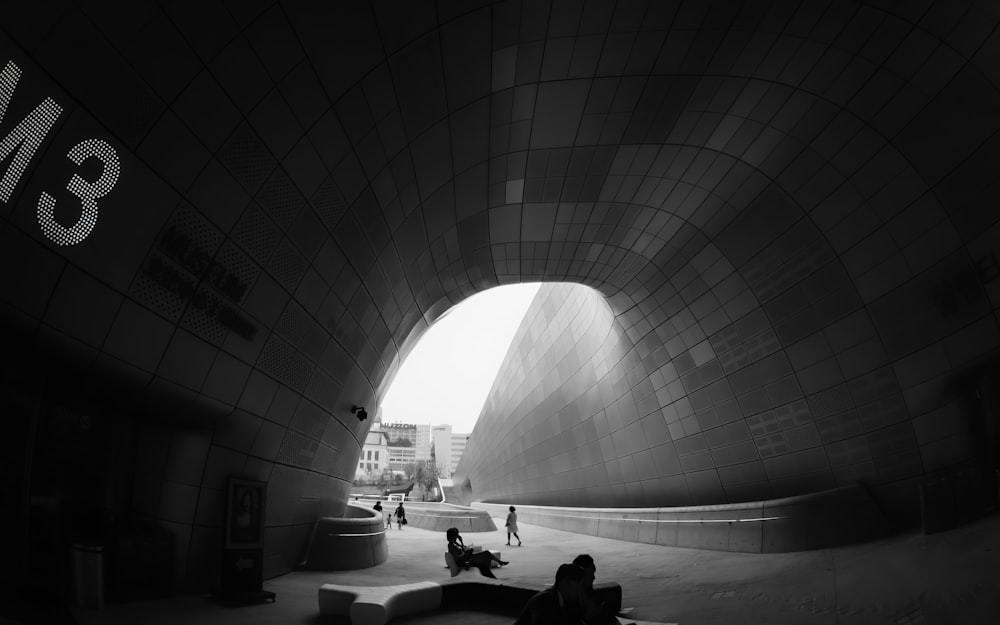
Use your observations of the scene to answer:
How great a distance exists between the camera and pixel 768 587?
9.42 m

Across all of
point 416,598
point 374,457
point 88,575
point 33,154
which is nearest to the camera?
point 33,154

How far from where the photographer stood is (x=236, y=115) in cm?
699

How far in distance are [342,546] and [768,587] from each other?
8757 mm

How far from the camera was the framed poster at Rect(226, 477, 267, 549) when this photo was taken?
8953mm

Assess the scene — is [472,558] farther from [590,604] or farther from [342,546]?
[590,604]

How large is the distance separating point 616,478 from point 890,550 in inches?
534

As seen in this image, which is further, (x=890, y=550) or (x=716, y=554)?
(x=716, y=554)

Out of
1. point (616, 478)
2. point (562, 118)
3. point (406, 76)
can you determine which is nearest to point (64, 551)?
point (406, 76)

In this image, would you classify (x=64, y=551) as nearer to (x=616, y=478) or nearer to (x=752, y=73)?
(x=752, y=73)

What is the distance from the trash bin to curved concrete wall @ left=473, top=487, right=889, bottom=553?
13104mm

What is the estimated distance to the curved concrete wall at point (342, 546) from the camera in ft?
40.5

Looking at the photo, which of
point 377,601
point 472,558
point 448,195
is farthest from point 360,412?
point 377,601

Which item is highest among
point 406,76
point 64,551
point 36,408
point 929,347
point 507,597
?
point 406,76

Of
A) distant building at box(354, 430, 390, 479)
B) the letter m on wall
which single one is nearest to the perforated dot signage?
the letter m on wall
